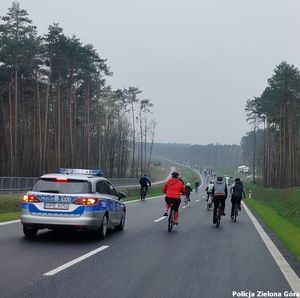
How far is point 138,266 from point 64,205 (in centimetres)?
362

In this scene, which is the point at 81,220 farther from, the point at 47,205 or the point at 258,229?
the point at 258,229

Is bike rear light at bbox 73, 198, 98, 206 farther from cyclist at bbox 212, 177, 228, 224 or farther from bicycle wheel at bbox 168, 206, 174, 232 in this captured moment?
cyclist at bbox 212, 177, 228, 224

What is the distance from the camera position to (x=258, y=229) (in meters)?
18.6

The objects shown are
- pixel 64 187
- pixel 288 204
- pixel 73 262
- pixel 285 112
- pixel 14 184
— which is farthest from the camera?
pixel 285 112

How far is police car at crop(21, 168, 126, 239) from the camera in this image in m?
12.6

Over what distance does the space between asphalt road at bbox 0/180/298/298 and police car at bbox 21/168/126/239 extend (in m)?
0.42

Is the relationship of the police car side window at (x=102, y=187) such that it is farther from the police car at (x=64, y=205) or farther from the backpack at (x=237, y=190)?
the backpack at (x=237, y=190)

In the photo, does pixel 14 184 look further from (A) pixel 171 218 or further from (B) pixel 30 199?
(B) pixel 30 199

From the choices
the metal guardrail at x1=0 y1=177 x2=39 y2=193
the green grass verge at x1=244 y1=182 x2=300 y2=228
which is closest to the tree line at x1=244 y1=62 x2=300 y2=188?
the green grass verge at x1=244 y1=182 x2=300 y2=228

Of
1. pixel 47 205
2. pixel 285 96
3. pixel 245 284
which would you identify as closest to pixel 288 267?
pixel 245 284

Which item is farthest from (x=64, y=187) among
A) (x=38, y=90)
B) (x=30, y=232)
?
(x=38, y=90)

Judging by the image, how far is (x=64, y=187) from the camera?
42.7 feet

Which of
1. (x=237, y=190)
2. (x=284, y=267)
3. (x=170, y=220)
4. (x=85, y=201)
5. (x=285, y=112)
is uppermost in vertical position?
(x=285, y=112)

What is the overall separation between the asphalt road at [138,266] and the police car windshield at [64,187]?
1.20m
